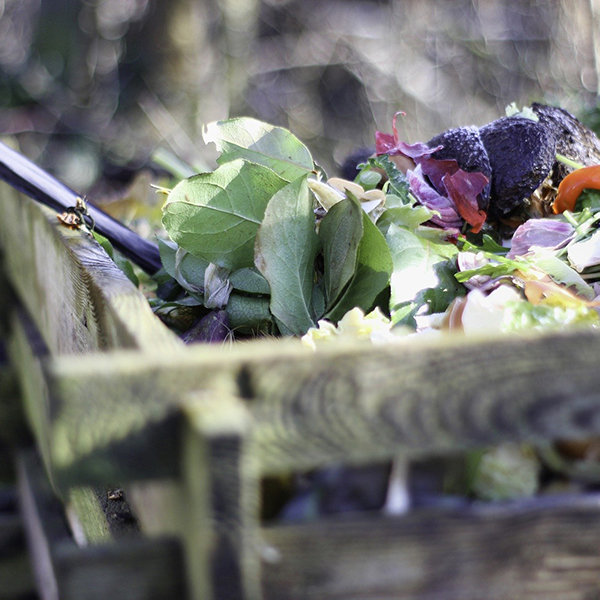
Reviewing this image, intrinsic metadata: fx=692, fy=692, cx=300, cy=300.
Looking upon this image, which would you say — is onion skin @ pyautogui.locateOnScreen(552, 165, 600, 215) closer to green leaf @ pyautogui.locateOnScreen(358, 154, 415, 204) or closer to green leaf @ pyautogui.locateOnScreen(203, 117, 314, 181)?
green leaf @ pyautogui.locateOnScreen(358, 154, 415, 204)

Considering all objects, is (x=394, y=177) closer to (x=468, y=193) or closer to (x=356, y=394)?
(x=468, y=193)

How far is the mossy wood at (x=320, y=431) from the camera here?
62 centimetres

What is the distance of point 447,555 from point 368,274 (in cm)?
57

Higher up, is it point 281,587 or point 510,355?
point 510,355

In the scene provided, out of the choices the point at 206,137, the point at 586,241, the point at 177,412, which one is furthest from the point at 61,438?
the point at 586,241

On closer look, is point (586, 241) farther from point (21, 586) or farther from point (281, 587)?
point (21, 586)

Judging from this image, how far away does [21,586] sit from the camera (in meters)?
Answer: 0.81

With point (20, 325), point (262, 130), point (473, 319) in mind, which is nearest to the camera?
point (473, 319)

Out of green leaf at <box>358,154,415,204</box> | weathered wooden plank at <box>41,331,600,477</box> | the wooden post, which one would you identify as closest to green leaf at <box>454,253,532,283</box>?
green leaf at <box>358,154,415,204</box>

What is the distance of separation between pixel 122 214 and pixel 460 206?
1478mm

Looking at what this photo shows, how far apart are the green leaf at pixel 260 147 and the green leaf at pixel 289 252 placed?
5.2 inches

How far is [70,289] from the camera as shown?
3.78ft

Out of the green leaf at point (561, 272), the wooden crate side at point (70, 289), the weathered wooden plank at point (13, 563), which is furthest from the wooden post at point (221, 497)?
the green leaf at point (561, 272)

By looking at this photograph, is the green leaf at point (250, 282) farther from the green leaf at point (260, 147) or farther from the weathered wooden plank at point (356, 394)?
the weathered wooden plank at point (356, 394)
